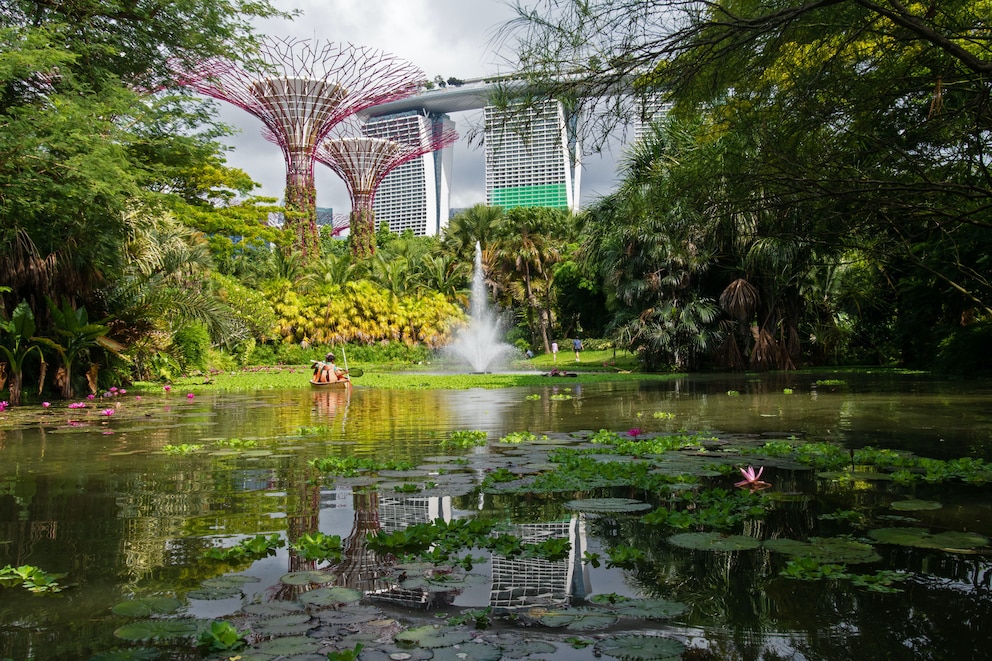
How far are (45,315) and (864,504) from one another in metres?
14.3

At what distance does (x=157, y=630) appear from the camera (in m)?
2.75

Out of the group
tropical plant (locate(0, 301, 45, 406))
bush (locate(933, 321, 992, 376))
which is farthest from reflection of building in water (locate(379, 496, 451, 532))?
bush (locate(933, 321, 992, 376))

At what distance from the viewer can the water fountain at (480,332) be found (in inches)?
1405

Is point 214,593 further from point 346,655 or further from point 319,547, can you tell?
point 346,655

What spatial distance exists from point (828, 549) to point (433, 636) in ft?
6.85

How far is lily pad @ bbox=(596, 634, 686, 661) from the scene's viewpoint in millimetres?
2512

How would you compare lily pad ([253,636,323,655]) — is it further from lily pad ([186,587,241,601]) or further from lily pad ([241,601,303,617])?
lily pad ([186,587,241,601])

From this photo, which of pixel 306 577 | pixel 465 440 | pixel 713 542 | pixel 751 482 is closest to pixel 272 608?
pixel 306 577

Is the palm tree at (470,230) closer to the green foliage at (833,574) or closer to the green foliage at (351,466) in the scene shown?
the green foliage at (351,466)

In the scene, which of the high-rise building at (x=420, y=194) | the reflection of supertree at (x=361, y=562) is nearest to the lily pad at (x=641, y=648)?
the reflection of supertree at (x=361, y=562)

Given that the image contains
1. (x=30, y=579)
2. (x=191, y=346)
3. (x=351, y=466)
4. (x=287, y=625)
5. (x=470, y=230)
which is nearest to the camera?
(x=287, y=625)

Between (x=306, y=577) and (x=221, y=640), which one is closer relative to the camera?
(x=221, y=640)

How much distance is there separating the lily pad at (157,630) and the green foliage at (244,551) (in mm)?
889

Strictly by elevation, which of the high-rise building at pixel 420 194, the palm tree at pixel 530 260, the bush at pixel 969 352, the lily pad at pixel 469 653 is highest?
the high-rise building at pixel 420 194
